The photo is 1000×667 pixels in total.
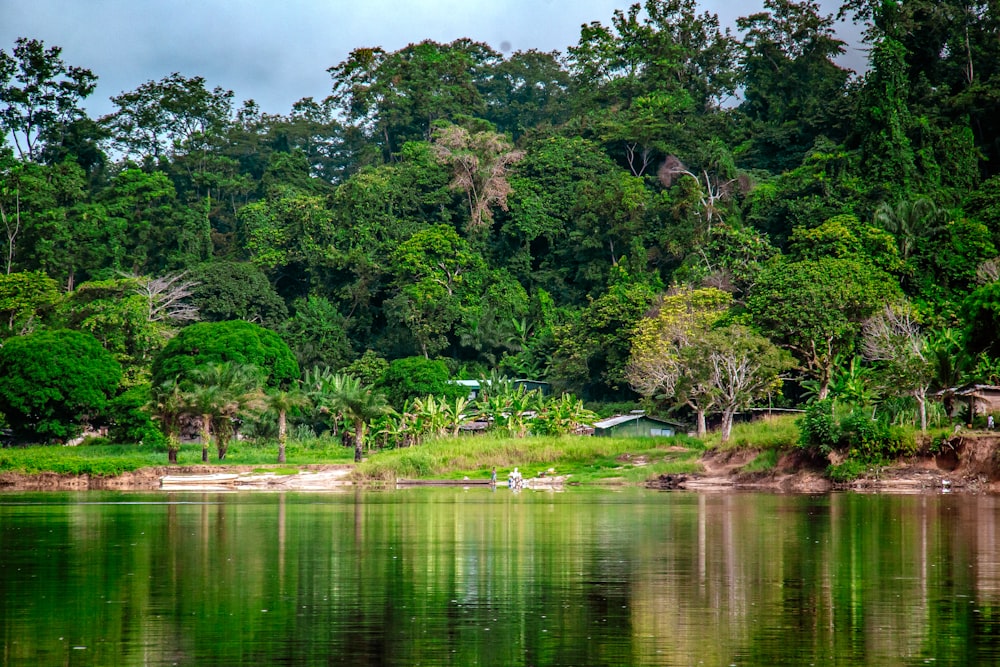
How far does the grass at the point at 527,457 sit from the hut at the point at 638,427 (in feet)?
28.8

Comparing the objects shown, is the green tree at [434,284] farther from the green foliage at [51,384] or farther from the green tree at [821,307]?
the green tree at [821,307]

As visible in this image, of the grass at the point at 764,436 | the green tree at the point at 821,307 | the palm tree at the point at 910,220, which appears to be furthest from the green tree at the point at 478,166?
the grass at the point at 764,436

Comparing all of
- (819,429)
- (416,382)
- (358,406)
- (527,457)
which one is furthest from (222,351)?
(819,429)

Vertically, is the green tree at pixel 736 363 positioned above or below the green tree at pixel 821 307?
below

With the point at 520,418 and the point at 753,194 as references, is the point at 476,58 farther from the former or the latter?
the point at 520,418

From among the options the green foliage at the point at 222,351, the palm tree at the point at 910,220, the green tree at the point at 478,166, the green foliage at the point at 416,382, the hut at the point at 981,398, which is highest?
the green tree at the point at 478,166

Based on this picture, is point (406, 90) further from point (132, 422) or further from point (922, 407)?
point (922, 407)

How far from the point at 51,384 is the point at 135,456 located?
804 cm

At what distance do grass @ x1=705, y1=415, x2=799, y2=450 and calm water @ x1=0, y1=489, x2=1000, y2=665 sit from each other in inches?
640

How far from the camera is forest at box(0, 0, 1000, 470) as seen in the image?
59000 millimetres

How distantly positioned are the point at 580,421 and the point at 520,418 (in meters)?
3.22

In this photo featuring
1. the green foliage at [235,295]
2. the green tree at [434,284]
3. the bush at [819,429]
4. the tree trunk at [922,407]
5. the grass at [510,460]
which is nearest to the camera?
the bush at [819,429]

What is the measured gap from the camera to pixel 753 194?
8062cm

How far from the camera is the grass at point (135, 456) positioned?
56.4 m
